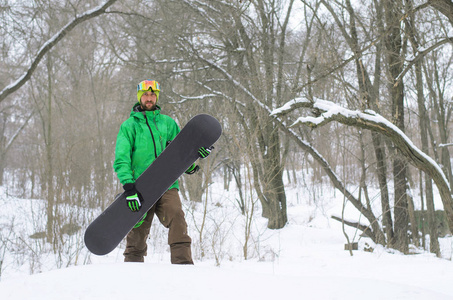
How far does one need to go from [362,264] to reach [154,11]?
695cm

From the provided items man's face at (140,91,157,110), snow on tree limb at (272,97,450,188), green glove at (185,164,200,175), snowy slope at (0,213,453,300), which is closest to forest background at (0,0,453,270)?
snow on tree limb at (272,97,450,188)

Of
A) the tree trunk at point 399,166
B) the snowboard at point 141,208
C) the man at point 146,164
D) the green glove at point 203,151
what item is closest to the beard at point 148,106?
the man at point 146,164

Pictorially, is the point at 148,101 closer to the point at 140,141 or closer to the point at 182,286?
the point at 140,141

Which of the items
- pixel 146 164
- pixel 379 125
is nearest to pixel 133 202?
pixel 146 164

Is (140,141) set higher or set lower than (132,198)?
higher

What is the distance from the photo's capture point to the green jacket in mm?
2744

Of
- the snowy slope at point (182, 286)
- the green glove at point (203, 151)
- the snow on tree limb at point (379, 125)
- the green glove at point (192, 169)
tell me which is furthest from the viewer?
the snow on tree limb at point (379, 125)

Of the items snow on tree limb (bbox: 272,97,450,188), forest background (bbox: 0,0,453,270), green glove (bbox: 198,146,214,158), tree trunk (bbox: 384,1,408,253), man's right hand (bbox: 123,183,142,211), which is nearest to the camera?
man's right hand (bbox: 123,183,142,211)

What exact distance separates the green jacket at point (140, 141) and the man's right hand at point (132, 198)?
90 millimetres

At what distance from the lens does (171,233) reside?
8.91 ft

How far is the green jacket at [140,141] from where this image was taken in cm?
274

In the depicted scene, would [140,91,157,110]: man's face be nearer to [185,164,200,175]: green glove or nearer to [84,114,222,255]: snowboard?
[84,114,222,255]: snowboard

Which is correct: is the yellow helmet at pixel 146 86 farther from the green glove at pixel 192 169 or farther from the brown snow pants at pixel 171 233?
the brown snow pants at pixel 171 233

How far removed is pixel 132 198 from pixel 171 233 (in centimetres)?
38
